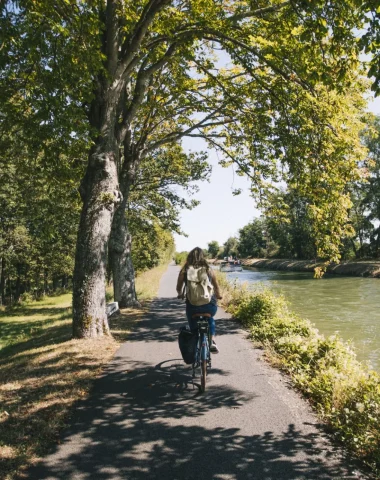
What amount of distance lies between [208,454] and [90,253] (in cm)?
555

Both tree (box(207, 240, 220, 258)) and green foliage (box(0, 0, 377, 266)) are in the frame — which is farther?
tree (box(207, 240, 220, 258))

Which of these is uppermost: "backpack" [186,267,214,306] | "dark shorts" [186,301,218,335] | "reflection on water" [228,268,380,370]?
"backpack" [186,267,214,306]

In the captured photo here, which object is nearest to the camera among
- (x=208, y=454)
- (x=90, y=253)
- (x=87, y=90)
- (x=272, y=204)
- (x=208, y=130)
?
(x=208, y=454)

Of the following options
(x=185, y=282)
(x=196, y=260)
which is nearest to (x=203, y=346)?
(x=185, y=282)

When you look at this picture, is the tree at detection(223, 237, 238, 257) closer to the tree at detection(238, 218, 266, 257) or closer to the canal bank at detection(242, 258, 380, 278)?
the tree at detection(238, 218, 266, 257)

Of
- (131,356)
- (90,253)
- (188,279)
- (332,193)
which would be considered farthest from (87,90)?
(332,193)

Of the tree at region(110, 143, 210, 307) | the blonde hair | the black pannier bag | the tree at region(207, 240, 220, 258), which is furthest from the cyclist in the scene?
the tree at region(207, 240, 220, 258)

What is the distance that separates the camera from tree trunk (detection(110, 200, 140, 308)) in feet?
41.4

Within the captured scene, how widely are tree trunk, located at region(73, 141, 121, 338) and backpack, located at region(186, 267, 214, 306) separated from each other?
3336 mm

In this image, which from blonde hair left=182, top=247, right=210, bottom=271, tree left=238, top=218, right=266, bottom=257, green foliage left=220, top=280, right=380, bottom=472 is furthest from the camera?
tree left=238, top=218, right=266, bottom=257

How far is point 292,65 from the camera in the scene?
8273 millimetres

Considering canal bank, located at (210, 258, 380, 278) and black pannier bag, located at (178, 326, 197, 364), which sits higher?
black pannier bag, located at (178, 326, 197, 364)

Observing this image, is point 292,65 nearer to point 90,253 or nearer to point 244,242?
point 90,253

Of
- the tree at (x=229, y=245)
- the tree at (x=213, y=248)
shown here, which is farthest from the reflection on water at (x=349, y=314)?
the tree at (x=213, y=248)
